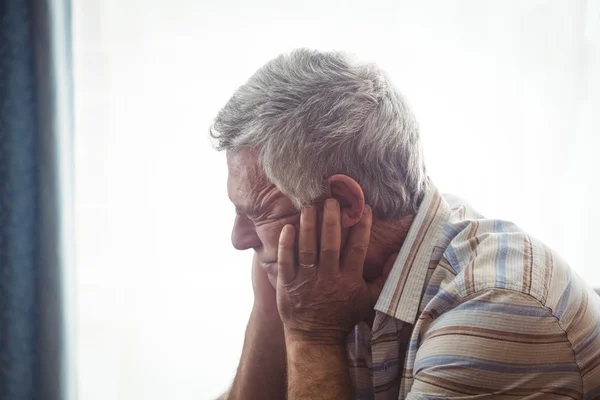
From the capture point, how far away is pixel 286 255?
1263 millimetres

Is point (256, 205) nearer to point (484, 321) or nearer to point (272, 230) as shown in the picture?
point (272, 230)

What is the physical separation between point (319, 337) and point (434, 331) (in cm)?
33

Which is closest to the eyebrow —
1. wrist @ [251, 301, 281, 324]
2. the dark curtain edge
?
wrist @ [251, 301, 281, 324]

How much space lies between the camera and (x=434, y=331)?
1.06m

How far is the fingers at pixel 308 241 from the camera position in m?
1.23

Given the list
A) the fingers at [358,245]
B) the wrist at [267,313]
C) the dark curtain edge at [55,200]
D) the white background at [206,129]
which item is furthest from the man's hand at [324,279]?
the dark curtain edge at [55,200]

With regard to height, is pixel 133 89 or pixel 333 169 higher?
pixel 133 89

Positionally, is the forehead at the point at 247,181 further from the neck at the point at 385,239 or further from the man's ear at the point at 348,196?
the neck at the point at 385,239

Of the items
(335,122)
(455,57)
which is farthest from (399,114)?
(455,57)

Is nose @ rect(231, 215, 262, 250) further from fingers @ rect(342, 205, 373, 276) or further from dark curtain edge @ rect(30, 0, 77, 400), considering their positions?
dark curtain edge @ rect(30, 0, 77, 400)

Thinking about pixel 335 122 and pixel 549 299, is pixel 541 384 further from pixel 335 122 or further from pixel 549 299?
pixel 335 122

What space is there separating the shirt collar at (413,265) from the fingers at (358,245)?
2.7 inches

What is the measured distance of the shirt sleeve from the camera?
97 centimetres

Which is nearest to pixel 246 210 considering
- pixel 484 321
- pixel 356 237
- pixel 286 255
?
pixel 286 255
